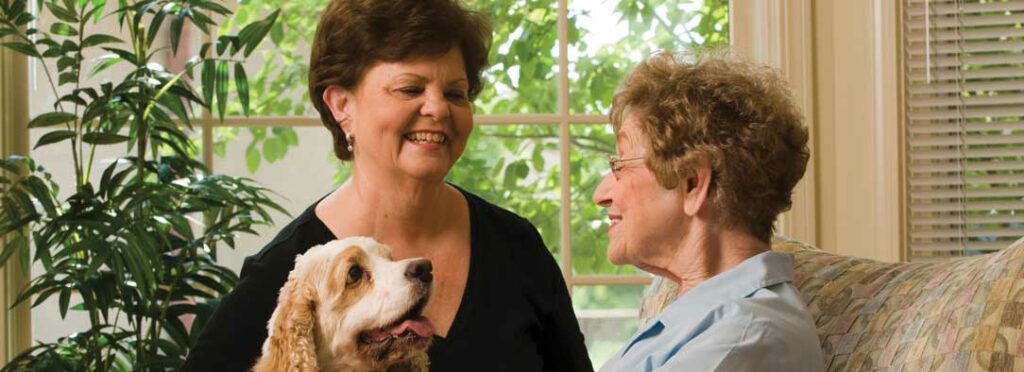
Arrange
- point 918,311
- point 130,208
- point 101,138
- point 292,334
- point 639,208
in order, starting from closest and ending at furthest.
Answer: point 292,334
point 918,311
point 639,208
point 130,208
point 101,138

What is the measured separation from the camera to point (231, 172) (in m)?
3.51

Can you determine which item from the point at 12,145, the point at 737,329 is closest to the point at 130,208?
the point at 12,145

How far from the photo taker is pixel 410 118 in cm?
184

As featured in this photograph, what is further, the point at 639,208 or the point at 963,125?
the point at 963,125

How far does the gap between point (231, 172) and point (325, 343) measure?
2.04 m

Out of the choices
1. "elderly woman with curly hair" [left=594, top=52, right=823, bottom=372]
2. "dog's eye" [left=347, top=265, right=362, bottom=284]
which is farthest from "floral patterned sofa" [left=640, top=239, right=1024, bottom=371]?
"dog's eye" [left=347, top=265, right=362, bottom=284]

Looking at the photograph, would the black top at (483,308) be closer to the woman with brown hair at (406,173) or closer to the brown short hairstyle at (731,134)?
the woman with brown hair at (406,173)

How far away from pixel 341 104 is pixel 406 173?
16 centimetres

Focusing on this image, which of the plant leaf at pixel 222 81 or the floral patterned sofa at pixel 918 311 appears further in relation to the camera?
the plant leaf at pixel 222 81

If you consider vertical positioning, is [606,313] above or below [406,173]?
below

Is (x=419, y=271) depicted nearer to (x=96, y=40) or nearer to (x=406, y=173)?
(x=406, y=173)

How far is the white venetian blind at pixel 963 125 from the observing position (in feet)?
10.8

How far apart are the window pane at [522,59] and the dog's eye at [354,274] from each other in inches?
76.9

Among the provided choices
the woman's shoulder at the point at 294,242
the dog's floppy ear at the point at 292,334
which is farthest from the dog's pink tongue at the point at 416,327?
the woman's shoulder at the point at 294,242
